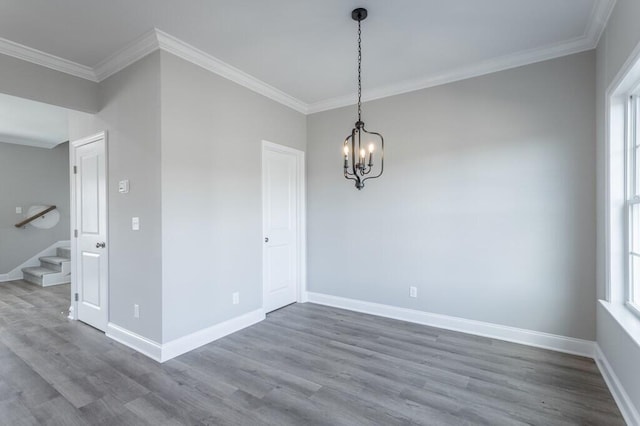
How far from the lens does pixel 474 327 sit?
330 cm

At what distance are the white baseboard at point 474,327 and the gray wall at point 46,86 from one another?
364 cm

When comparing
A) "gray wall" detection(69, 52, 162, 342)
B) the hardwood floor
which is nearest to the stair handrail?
the hardwood floor

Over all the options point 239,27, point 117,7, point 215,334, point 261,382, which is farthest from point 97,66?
point 261,382

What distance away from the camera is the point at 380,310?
389 centimetres

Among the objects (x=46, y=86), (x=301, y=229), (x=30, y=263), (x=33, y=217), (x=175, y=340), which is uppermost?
(x=46, y=86)

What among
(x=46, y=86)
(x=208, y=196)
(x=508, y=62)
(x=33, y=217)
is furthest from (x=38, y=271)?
(x=508, y=62)

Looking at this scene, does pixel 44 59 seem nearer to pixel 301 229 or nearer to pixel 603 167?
pixel 301 229

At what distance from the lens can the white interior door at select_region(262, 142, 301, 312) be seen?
3.97 meters

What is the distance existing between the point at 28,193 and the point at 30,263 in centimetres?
141

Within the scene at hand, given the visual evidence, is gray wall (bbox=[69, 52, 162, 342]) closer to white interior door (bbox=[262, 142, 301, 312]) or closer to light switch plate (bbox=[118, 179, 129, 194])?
light switch plate (bbox=[118, 179, 129, 194])

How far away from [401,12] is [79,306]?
15.0 ft

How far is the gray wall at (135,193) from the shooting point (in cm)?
279

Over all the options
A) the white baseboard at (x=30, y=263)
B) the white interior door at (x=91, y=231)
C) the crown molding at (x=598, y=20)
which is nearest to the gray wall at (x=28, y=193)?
the white baseboard at (x=30, y=263)

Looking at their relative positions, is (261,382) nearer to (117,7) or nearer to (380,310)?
(380,310)
